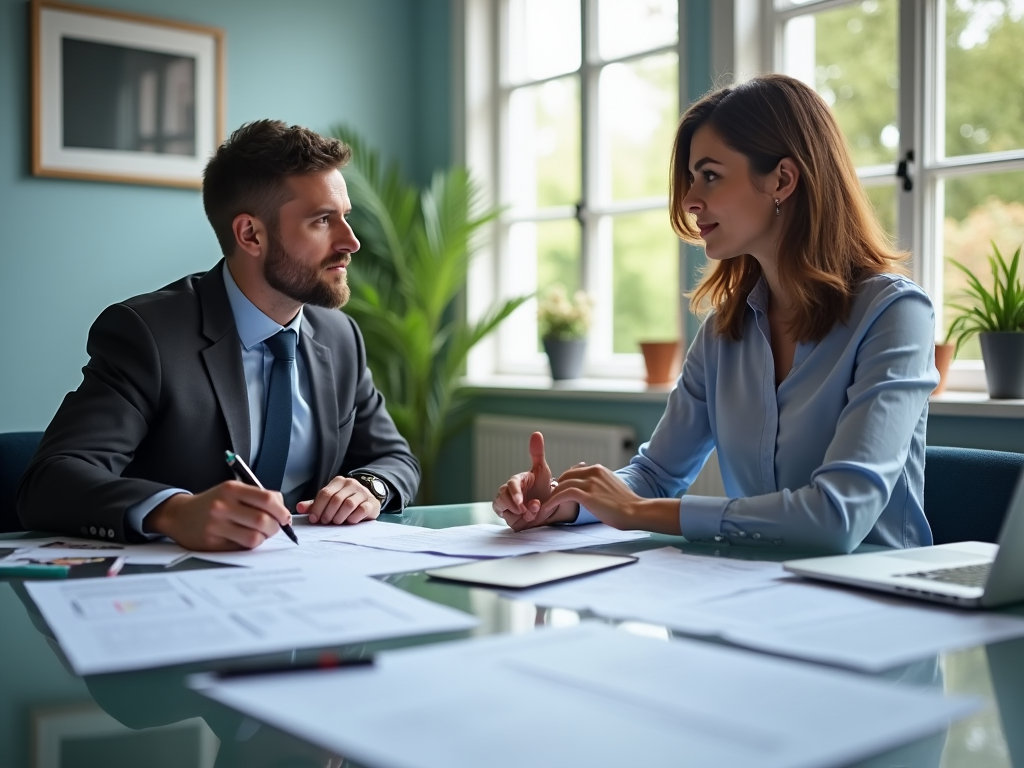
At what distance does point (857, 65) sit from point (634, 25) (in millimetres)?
1052

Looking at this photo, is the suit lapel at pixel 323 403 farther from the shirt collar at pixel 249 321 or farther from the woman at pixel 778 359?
the woman at pixel 778 359

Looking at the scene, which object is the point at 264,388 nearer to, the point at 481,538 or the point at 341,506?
the point at 341,506

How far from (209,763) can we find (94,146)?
147 inches

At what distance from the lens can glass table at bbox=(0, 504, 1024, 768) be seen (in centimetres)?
67

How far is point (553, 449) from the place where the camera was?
13.1ft

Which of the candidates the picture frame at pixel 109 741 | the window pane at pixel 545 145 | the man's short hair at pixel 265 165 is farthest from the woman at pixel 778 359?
the window pane at pixel 545 145

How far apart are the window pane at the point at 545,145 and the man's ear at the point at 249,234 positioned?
2.35m

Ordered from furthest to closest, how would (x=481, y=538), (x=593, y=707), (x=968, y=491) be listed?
1. (x=968, y=491)
2. (x=481, y=538)
3. (x=593, y=707)

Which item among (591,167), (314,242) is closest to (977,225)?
(591,167)

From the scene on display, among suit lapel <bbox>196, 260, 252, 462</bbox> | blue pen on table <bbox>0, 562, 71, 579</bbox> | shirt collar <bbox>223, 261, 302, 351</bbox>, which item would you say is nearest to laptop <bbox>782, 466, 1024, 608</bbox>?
blue pen on table <bbox>0, 562, 71, 579</bbox>

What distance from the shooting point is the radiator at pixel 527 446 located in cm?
375

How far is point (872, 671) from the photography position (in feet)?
2.68

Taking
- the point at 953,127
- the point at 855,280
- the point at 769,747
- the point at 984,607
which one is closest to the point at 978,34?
the point at 953,127

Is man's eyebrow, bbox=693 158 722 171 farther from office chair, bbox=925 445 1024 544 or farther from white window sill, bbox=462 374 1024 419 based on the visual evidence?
white window sill, bbox=462 374 1024 419
